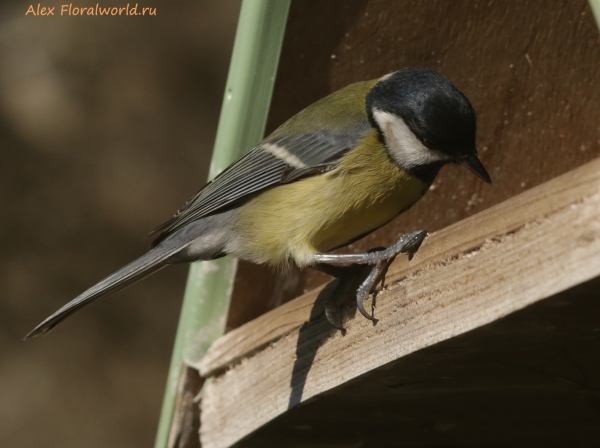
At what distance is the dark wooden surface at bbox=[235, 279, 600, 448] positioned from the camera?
1.04m

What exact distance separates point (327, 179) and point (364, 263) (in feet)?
0.91

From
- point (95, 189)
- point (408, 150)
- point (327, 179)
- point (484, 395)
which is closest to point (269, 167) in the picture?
point (327, 179)

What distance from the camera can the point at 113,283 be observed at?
1.74 metres

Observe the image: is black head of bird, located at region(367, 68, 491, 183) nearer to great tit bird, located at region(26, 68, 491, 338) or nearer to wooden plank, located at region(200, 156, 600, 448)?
great tit bird, located at region(26, 68, 491, 338)

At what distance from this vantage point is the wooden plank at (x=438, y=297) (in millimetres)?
937

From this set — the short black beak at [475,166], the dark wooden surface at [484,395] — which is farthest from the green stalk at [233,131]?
the short black beak at [475,166]

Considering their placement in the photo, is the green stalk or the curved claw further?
the green stalk

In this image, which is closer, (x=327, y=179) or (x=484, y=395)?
(x=484, y=395)

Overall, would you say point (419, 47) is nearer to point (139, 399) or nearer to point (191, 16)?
point (191, 16)

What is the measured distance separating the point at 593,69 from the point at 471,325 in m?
0.99

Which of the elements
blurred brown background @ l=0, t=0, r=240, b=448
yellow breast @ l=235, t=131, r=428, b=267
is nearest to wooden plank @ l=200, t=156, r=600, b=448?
yellow breast @ l=235, t=131, r=428, b=267

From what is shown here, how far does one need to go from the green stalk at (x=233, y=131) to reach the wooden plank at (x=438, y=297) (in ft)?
0.64

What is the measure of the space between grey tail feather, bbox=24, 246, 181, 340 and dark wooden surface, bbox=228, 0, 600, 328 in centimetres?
25

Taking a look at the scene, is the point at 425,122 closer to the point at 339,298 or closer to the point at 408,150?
the point at 408,150
